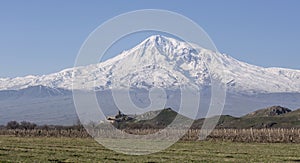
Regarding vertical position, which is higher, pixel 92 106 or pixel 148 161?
pixel 92 106

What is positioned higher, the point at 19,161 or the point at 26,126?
the point at 26,126

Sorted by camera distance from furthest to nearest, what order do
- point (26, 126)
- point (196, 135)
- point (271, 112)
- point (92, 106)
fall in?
point (271, 112), point (26, 126), point (196, 135), point (92, 106)

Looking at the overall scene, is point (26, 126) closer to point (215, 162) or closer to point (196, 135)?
point (196, 135)

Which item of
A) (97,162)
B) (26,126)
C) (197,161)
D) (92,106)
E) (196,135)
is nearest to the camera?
(97,162)

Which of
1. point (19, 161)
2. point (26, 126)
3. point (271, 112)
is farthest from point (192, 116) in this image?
point (271, 112)

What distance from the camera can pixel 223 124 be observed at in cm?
14488

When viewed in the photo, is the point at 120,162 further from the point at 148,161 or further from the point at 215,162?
the point at 215,162

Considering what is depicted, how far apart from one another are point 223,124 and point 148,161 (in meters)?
113

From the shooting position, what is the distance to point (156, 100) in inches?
1494

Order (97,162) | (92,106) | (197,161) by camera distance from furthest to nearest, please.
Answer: (92,106), (197,161), (97,162)

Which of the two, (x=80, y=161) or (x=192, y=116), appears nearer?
(x=80, y=161)

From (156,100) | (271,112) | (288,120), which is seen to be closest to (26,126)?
(288,120)

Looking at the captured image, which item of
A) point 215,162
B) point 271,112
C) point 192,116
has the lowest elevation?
point 215,162

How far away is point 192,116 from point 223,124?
111679 millimetres
